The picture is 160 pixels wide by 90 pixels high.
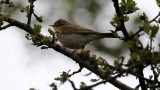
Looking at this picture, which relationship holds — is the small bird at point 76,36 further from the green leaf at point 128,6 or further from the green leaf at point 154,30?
the green leaf at point 154,30

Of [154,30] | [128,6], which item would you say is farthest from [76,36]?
[154,30]

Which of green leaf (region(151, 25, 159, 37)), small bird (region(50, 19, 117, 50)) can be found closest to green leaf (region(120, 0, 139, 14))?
green leaf (region(151, 25, 159, 37))

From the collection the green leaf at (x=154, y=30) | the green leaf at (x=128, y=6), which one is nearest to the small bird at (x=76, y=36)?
the green leaf at (x=128, y=6)

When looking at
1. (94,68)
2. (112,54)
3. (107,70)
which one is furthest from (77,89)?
(112,54)

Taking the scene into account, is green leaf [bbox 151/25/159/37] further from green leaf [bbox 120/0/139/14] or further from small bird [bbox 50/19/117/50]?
small bird [bbox 50/19/117/50]

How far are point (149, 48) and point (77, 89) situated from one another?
0.82 metres

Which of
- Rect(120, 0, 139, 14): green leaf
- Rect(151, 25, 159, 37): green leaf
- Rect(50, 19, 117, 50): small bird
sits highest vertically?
Rect(50, 19, 117, 50): small bird

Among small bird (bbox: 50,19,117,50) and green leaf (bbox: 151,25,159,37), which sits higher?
small bird (bbox: 50,19,117,50)

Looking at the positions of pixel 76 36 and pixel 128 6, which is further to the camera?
pixel 76 36

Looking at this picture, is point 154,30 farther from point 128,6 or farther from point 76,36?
point 76,36

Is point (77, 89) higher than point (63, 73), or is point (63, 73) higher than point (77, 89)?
point (63, 73)

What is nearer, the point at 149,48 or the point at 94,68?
the point at 149,48

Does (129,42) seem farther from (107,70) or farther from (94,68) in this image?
(94,68)

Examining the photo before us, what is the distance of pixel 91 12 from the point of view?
14.7m
